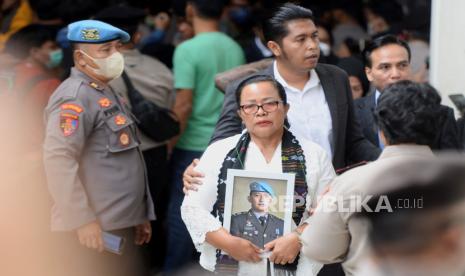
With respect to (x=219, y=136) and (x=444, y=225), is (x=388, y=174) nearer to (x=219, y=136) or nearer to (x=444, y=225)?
(x=444, y=225)

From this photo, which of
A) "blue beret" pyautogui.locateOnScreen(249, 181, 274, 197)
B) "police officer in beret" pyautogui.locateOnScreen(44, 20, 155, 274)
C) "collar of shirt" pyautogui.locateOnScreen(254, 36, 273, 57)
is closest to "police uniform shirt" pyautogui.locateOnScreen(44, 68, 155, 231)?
"police officer in beret" pyautogui.locateOnScreen(44, 20, 155, 274)

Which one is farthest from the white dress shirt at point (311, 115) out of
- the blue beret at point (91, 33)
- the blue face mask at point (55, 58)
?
the blue face mask at point (55, 58)

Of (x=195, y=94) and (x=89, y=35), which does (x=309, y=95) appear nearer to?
(x=89, y=35)

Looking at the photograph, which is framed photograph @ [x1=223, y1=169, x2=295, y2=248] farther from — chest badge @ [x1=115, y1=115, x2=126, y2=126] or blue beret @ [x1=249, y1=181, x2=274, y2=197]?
chest badge @ [x1=115, y1=115, x2=126, y2=126]

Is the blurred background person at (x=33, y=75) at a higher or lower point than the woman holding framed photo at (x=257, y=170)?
higher

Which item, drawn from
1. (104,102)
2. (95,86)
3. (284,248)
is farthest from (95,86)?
(284,248)

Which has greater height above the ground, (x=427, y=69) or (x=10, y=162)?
(x=427, y=69)

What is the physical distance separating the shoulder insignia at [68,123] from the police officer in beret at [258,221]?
3.41ft

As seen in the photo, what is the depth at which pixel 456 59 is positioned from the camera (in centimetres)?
431

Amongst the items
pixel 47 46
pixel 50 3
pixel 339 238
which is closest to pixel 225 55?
pixel 47 46

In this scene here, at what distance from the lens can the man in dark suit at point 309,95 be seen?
12.4 ft

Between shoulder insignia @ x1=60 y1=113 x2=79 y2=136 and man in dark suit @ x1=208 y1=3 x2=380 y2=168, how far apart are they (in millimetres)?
706

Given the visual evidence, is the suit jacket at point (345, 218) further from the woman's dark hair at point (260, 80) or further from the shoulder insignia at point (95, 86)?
the shoulder insignia at point (95, 86)

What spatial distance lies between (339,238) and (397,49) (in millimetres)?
1847
